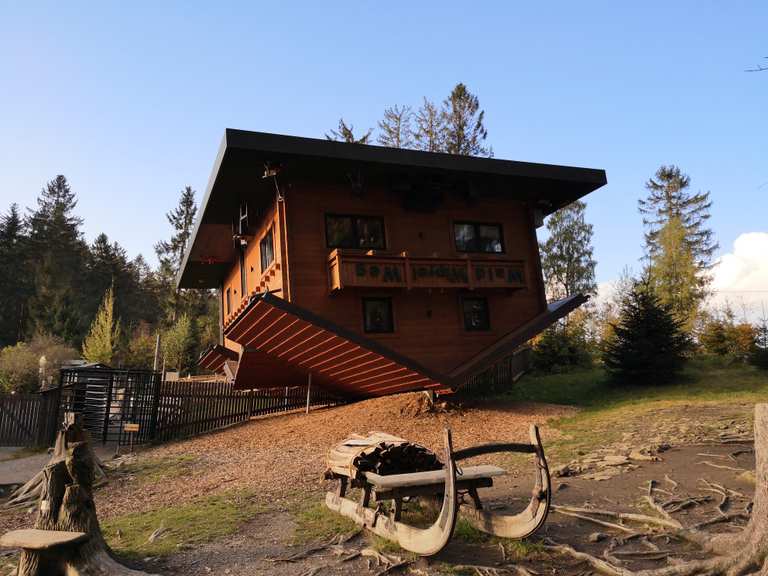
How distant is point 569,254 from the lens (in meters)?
45.6

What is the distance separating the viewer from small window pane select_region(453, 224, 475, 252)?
18203 mm

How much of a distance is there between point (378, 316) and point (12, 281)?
55.1m

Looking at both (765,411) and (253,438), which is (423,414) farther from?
(765,411)

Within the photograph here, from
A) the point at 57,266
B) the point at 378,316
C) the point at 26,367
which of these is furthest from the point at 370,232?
the point at 57,266

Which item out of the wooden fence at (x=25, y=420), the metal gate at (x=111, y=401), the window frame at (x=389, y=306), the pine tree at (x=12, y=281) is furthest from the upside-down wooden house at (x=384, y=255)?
the pine tree at (x=12, y=281)

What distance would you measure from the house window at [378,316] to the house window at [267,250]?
11.2ft

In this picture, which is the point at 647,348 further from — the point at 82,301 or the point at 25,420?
the point at 82,301

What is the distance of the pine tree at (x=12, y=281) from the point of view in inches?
2146

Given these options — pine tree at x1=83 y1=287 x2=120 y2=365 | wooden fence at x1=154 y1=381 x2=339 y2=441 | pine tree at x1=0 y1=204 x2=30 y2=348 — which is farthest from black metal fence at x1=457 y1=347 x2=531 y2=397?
pine tree at x1=0 y1=204 x2=30 y2=348

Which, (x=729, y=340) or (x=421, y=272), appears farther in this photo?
(x=729, y=340)

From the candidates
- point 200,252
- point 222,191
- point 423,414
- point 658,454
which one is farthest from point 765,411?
point 200,252

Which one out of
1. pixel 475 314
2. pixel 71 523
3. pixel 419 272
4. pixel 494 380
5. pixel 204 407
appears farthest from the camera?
pixel 494 380

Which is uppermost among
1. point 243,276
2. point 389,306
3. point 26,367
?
point 243,276

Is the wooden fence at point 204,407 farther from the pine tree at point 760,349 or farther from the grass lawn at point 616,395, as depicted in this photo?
the pine tree at point 760,349
